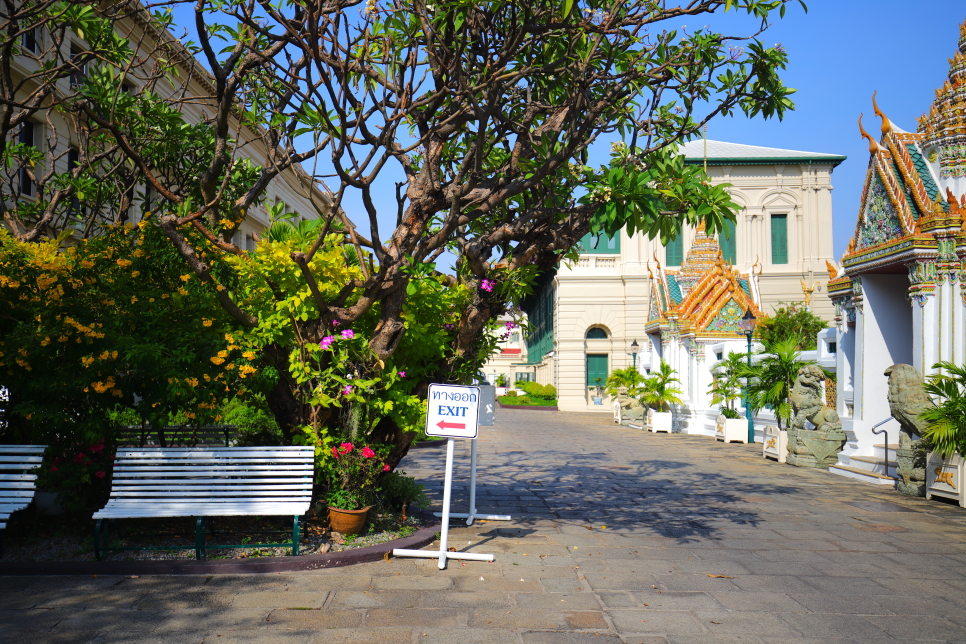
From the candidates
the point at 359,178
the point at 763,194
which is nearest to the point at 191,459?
the point at 359,178

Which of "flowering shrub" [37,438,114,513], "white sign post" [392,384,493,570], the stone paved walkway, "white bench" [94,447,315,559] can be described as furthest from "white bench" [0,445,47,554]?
"white sign post" [392,384,493,570]

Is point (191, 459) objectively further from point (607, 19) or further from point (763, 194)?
point (763, 194)

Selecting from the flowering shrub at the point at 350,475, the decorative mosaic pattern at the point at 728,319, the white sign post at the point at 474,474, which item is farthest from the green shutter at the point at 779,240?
the flowering shrub at the point at 350,475

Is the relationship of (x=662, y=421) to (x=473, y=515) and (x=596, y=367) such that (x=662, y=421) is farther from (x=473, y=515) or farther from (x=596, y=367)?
(x=473, y=515)

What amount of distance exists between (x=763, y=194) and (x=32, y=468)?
49.4 meters

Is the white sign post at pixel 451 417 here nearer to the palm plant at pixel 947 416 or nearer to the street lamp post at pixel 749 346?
the palm plant at pixel 947 416

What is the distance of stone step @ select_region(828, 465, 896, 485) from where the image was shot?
12734mm

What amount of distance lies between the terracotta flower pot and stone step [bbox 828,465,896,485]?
9.65 m

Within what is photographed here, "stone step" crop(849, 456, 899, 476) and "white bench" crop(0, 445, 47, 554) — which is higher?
"white bench" crop(0, 445, 47, 554)

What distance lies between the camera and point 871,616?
5.49m

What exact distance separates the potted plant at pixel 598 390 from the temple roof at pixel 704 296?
1295 centimetres

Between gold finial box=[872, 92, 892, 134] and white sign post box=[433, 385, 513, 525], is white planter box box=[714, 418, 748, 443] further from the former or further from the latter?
white sign post box=[433, 385, 513, 525]

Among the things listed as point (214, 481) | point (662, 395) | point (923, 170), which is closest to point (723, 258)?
point (662, 395)

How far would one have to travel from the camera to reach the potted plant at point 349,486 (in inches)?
290
